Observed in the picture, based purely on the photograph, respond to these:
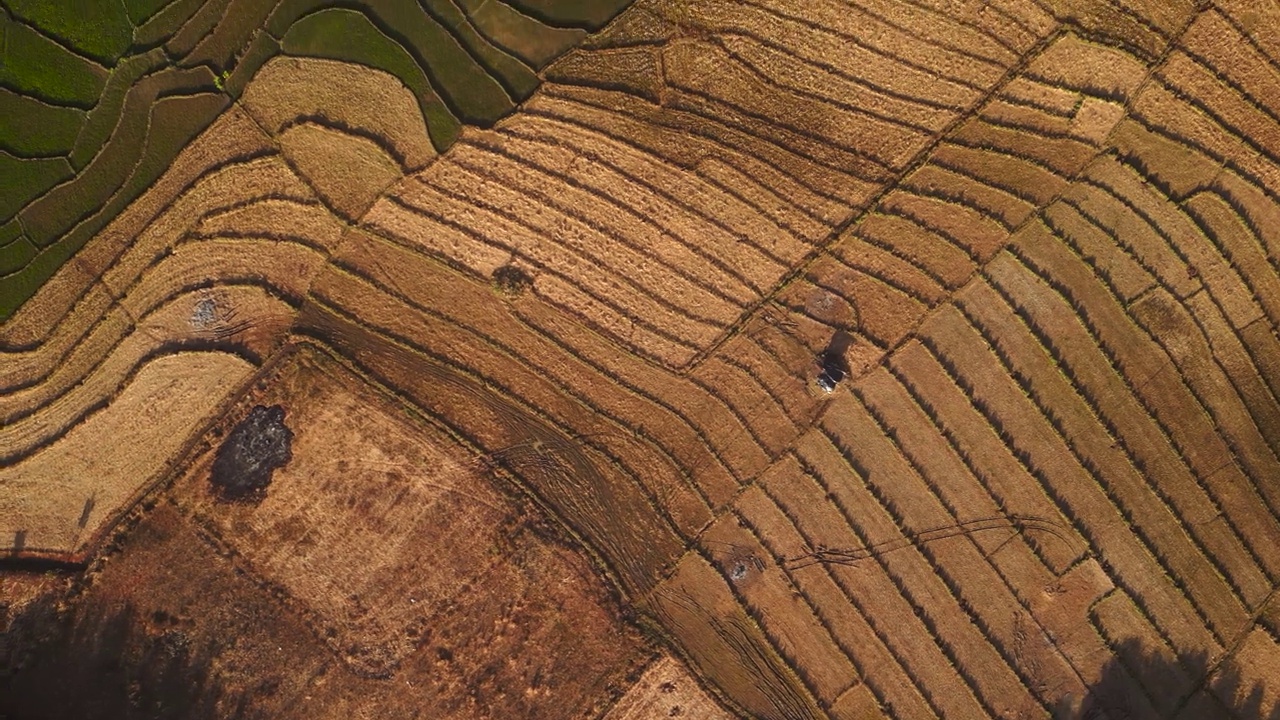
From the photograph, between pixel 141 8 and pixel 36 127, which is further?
pixel 36 127

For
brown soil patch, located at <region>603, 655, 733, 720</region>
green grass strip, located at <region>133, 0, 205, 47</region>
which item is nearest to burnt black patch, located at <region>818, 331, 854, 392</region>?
brown soil patch, located at <region>603, 655, 733, 720</region>

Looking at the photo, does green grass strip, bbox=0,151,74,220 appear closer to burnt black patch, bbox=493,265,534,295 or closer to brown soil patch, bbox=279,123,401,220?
brown soil patch, bbox=279,123,401,220

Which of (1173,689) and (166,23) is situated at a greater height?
(1173,689)

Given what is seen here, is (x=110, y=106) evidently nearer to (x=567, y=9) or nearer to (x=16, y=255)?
(x=16, y=255)

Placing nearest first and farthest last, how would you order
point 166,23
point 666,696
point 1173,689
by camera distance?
point 1173,689 → point 166,23 → point 666,696

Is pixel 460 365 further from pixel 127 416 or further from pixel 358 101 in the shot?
pixel 127 416

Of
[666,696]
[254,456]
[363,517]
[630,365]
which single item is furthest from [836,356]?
[254,456]

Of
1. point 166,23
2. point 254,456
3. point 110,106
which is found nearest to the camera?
point 166,23
